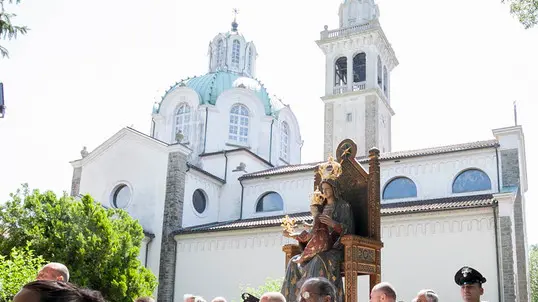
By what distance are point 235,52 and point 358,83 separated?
1069 centimetres

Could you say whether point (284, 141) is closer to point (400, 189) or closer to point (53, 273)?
point (400, 189)

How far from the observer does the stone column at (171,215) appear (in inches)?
1067

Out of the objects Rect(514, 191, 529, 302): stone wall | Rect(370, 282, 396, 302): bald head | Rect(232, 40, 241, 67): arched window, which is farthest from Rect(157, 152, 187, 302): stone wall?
Rect(370, 282, 396, 302): bald head

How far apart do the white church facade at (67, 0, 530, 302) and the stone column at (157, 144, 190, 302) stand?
0.17 ft

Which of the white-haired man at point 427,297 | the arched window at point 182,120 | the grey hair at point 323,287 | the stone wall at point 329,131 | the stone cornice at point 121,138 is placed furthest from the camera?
the arched window at point 182,120

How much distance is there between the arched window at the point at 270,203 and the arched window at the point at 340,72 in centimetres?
982

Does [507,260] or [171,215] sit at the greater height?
[171,215]

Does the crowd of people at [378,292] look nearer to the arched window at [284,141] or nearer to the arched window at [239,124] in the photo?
the arched window at [239,124]

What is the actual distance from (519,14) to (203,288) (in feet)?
65.9

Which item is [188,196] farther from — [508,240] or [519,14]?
[519,14]

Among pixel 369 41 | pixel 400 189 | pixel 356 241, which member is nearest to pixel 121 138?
pixel 400 189

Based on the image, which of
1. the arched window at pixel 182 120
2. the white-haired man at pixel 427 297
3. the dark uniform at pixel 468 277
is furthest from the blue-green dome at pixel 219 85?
the dark uniform at pixel 468 277

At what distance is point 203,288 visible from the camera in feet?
87.5

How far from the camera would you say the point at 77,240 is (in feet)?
66.1
